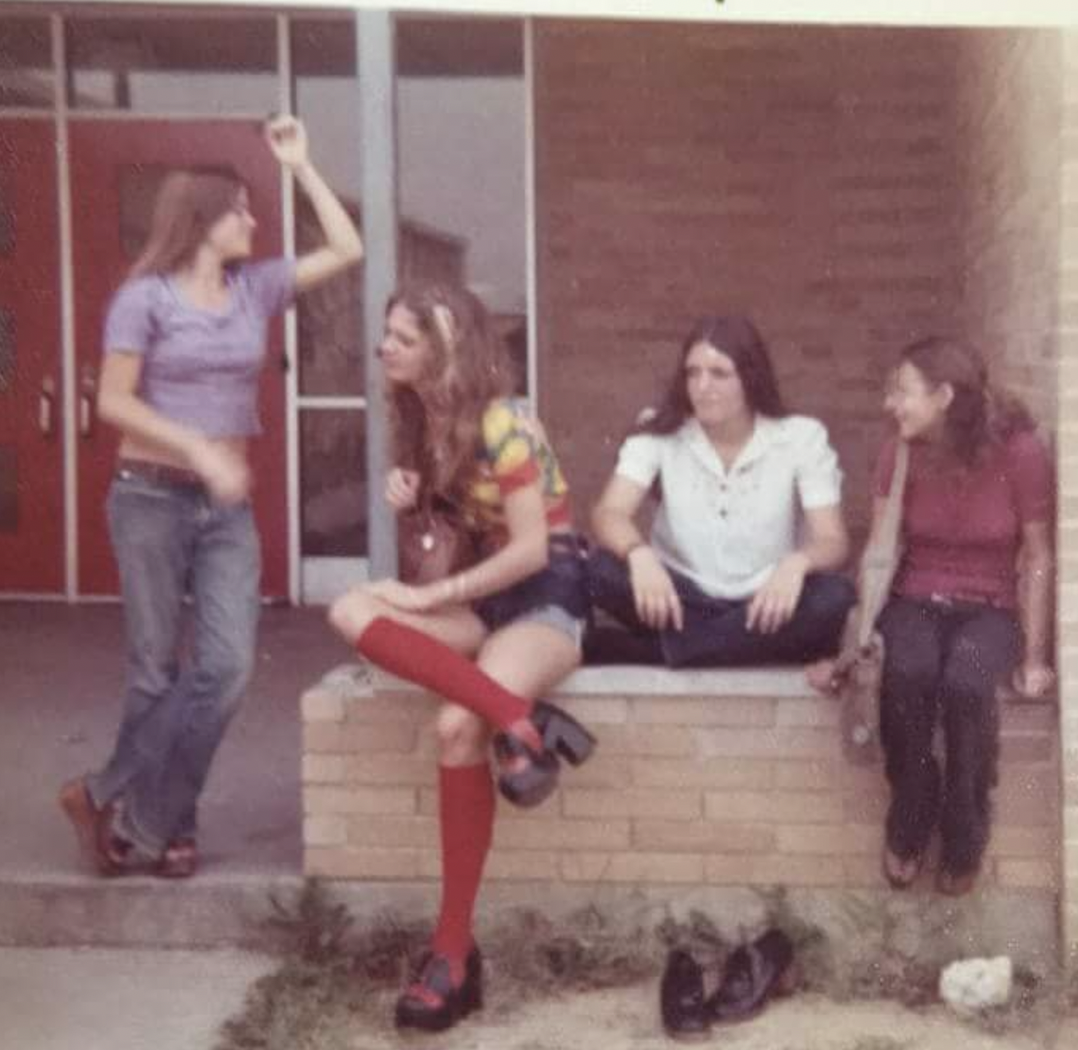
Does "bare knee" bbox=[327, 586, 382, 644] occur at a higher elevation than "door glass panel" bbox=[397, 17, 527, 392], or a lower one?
lower

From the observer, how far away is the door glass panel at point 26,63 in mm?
9016

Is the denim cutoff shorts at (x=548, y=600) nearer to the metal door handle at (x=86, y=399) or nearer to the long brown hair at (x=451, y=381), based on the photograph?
the long brown hair at (x=451, y=381)

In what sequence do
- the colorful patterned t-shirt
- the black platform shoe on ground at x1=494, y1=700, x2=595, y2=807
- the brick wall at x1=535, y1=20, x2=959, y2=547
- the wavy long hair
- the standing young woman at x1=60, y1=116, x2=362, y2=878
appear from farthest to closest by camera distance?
the brick wall at x1=535, y1=20, x2=959, y2=547, the wavy long hair, the standing young woman at x1=60, y1=116, x2=362, y2=878, the colorful patterned t-shirt, the black platform shoe on ground at x1=494, y1=700, x2=595, y2=807

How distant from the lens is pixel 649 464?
504cm

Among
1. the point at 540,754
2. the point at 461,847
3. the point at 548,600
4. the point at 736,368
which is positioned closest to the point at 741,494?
the point at 736,368

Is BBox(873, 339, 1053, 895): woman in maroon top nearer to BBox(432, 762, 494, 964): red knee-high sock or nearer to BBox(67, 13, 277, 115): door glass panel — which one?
BBox(432, 762, 494, 964): red knee-high sock

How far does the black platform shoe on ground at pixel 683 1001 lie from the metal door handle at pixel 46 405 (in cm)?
514

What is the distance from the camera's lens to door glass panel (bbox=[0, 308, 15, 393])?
9.10 meters

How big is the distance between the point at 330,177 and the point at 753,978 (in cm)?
495

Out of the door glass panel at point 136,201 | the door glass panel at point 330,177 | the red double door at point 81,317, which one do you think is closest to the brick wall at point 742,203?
the door glass panel at point 330,177

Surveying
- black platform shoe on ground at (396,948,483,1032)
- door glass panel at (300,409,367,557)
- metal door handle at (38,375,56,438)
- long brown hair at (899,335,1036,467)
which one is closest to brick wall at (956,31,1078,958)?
long brown hair at (899,335,1036,467)

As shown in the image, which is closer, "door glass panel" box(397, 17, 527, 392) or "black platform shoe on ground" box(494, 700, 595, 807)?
"black platform shoe on ground" box(494, 700, 595, 807)

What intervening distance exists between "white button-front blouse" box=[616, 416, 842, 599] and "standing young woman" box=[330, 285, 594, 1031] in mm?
268

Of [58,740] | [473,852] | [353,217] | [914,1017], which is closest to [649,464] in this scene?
[473,852]
